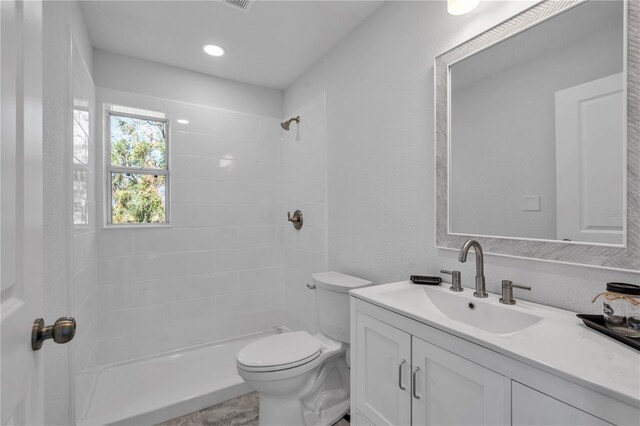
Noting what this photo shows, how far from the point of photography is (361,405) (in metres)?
1.25

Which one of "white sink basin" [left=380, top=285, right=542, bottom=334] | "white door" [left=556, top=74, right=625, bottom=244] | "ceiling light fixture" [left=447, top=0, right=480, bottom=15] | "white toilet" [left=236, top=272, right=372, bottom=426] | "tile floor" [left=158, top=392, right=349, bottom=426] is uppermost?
"ceiling light fixture" [left=447, top=0, right=480, bottom=15]

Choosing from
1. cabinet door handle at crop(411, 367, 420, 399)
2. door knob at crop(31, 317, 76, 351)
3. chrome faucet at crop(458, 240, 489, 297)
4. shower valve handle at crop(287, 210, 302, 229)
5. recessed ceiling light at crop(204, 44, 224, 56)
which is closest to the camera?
door knob at crop(31, 317, 76, 351)

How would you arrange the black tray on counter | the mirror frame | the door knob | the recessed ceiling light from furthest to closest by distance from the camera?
the recessed ceiling light < the mirror frame < the black tray on counter < the door knob

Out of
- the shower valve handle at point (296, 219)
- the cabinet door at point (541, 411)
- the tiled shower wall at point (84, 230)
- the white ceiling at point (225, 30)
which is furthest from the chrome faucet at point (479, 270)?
the tiled shower wall at point (84, 230)

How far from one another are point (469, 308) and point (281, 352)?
1.00 meters

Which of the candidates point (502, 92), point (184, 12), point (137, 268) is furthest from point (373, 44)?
point (137, 268)

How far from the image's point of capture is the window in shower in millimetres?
2314

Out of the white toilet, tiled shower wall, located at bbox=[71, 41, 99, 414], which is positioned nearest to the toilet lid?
the white toilet

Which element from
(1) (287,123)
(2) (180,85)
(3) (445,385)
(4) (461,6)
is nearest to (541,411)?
(3) (445,385)

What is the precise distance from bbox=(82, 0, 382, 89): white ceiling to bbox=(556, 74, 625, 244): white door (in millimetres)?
1279

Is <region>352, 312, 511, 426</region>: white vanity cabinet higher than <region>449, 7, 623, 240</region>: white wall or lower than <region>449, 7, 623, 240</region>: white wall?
lower

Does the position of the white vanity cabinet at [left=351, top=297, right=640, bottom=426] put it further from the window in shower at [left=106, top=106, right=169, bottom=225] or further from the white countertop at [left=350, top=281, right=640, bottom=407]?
the window in shower at [left=106, top=106, right=169, bottom=225]

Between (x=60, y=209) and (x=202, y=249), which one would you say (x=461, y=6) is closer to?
(x=60, y=209)

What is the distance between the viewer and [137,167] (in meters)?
2.40
